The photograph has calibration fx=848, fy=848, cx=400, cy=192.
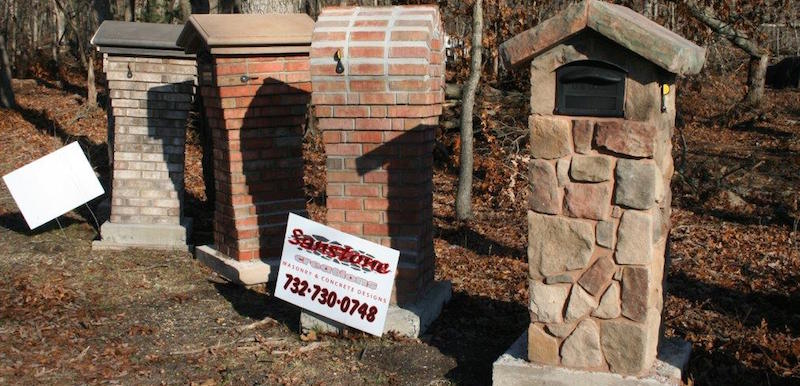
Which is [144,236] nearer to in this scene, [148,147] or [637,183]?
[148,147]

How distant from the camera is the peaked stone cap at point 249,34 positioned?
676 cm

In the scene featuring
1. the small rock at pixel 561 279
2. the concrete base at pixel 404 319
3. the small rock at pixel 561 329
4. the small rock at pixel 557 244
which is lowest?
A: the concrete base at pixel 404 319

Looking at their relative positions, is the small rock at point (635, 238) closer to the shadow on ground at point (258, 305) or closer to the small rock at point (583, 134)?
the small rock at point (583, 134)

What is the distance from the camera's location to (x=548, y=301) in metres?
4.61

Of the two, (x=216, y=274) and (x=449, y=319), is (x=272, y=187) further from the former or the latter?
(x=449, y=319)

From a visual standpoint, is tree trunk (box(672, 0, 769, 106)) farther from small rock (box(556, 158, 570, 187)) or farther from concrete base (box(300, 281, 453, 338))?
small rock (box(556, 158, 570, 187))

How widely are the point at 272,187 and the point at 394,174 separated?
194cm

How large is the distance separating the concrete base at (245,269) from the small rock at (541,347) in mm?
3144

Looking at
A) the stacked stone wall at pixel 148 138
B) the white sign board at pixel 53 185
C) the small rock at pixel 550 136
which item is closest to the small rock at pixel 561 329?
the small rock at pixel 550 136

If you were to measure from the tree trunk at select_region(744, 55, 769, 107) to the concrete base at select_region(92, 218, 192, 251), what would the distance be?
35.4 ft

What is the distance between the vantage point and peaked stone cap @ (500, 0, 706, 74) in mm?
4051

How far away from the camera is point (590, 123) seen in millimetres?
4348

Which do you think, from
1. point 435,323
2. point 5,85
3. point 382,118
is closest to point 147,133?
point 382,118

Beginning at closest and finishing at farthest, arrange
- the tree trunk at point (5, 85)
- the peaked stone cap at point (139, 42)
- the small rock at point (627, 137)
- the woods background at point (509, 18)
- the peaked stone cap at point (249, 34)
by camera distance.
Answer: the small rock at point (627, 137)
the peaked stone cap at point (249, 34)
the peaked stone cap at point (139, 42)
the woods background at point (509, 18)
the tree trunk at point (5, 85)
